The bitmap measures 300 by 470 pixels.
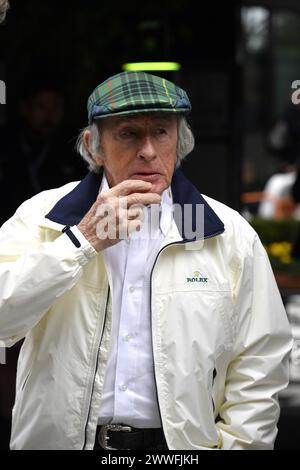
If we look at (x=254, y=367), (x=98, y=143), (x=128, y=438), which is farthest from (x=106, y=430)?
(x=98, y=143)

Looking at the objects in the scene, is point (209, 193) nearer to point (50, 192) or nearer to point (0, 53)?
point (0, 53)

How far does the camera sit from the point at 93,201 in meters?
2.99

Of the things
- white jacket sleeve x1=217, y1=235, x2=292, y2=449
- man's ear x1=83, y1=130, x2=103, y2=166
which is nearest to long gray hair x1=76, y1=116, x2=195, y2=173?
man's ear x1=83, y1=130, x2=103, y2=166

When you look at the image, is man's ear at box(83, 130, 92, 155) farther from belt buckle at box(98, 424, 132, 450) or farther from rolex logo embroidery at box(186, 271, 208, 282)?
belt buckle at box(98, 424, 132, 450)

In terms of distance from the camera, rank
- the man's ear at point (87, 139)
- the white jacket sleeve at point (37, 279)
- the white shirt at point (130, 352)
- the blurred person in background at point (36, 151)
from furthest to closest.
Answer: the blurred person in background at point (36, 151)
the man's ear at point (87, 139)
the white shirt at point (130, 352)
the white jacket sleeve at point (37, 279)

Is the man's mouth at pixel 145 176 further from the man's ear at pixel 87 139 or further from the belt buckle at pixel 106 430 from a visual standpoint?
the belt buckle at pixel 106 430

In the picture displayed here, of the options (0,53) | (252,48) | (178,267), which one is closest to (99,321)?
(178,267)

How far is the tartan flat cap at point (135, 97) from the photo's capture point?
2.83m

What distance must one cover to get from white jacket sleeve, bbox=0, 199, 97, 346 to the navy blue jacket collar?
153mm

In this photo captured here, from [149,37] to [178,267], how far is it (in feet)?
11.9

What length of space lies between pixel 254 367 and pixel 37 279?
744mm

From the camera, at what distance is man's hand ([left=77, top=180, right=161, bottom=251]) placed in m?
2.71

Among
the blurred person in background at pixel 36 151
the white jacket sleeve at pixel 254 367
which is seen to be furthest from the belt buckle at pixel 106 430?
the blurred person in background at pixel 36 151

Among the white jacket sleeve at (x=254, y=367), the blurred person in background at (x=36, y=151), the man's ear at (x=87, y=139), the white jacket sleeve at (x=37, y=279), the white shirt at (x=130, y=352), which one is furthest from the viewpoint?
the blurred person in background at (x=36, y=151)
